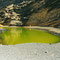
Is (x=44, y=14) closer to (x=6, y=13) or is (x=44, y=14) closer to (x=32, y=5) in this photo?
(x=32, y=5)

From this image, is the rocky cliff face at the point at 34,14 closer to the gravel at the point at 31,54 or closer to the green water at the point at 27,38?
the green water at the point at 27,38

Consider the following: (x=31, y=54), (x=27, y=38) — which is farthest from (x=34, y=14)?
(x=31, y=54)

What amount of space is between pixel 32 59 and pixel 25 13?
178 ft

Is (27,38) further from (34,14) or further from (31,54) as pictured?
(34,14)

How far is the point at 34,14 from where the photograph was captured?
58.9 m

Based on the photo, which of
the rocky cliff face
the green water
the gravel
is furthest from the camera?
the rocky cliff face

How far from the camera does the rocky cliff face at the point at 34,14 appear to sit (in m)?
50.3

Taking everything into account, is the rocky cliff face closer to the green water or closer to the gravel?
the green water

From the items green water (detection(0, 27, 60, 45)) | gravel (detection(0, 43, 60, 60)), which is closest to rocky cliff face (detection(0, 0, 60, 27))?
green water (detection(0, 27, 60, 45))

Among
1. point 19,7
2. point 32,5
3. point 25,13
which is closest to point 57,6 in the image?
point 32,5

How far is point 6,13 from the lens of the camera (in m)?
68.7

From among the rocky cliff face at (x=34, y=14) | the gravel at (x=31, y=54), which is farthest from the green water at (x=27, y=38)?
the rocky cliff face at (x=34, y=14)

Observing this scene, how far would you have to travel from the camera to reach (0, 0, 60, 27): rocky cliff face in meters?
50.3

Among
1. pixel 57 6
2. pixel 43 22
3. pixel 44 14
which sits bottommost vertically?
pixel 43 22
